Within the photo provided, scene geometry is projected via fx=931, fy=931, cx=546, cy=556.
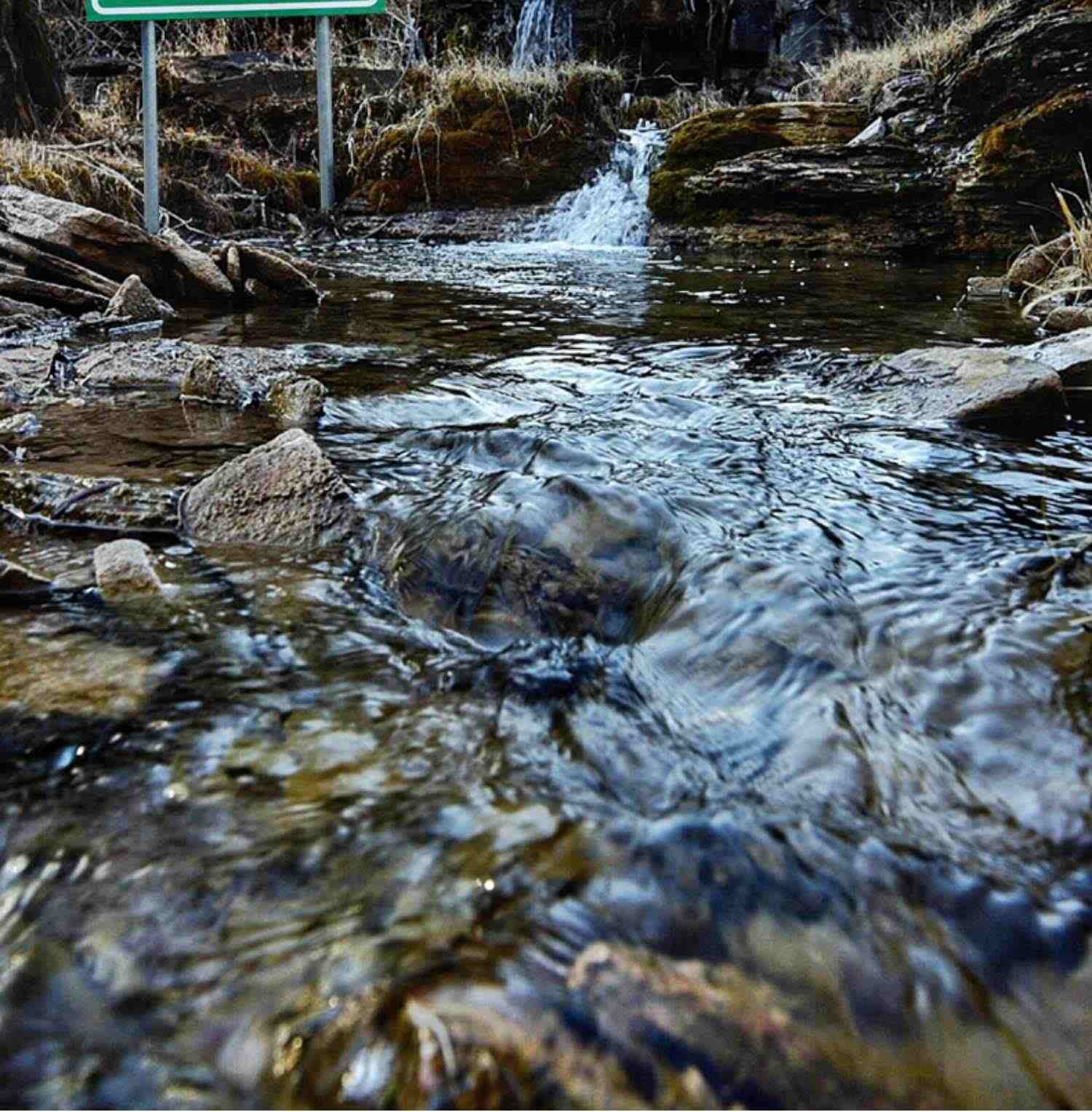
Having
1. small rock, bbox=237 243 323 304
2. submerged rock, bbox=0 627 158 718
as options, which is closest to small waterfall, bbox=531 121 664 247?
small rock, bbox=237 243 323 304

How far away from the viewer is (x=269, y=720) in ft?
4.54

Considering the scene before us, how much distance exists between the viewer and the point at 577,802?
121 cm

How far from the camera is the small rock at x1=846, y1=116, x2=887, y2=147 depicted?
8555mm

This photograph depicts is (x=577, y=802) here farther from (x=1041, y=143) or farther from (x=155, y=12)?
(x=1041, y=143)

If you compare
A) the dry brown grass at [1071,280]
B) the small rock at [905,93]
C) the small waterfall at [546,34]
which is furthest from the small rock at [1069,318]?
the small waterfall at [546,34]

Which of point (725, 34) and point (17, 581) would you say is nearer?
point (17, 581)

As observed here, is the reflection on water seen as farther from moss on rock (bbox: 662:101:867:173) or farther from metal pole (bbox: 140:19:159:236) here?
moss on rock (bbox: 662:101:867:173)

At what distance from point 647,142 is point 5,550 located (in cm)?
1012

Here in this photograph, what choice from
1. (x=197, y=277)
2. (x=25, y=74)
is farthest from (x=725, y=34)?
(x=197, y=277)

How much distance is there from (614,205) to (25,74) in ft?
19.3

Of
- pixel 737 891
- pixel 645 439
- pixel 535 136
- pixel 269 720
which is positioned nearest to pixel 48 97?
pixel 535 136

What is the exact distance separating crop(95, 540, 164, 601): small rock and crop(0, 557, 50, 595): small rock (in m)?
0.10

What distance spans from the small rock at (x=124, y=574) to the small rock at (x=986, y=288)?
5255 millimetres

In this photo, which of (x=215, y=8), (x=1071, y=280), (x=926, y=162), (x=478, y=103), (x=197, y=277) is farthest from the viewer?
(x=478, y=103)
